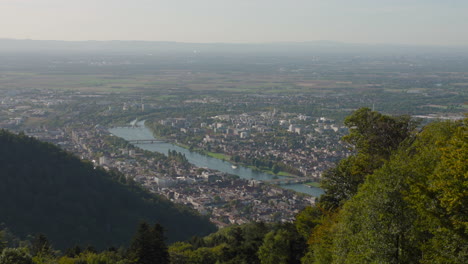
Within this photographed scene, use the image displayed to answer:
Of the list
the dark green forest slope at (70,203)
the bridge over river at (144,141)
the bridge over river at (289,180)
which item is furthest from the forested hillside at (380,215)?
the bridge over river at (144,141)

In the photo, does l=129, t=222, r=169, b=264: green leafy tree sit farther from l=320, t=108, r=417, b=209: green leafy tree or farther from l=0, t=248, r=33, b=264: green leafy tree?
l=320, t=108, r=417, b=209: green leafy tree

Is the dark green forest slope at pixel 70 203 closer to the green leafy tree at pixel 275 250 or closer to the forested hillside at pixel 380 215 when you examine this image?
the forested hillside at pixel 380 215

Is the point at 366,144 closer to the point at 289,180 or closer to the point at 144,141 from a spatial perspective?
the point at 289,180

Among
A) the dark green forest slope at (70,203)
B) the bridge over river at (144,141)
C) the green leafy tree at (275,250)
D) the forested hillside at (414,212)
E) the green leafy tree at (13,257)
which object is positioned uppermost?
the forested hillside at (414,212)

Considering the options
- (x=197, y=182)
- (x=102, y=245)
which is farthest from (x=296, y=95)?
(x=102, y=245)

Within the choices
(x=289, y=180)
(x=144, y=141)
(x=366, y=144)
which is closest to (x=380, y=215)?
(x=366, y=144)

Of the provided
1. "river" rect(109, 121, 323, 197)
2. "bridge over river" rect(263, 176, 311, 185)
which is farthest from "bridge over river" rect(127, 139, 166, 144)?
"bridge over river" rect(263, 176, 311, 185)

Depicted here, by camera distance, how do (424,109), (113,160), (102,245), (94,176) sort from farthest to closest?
(424,109), (113,160), (94,176), (102,245)

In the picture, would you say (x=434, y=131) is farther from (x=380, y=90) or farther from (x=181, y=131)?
(x=380, y=90)
